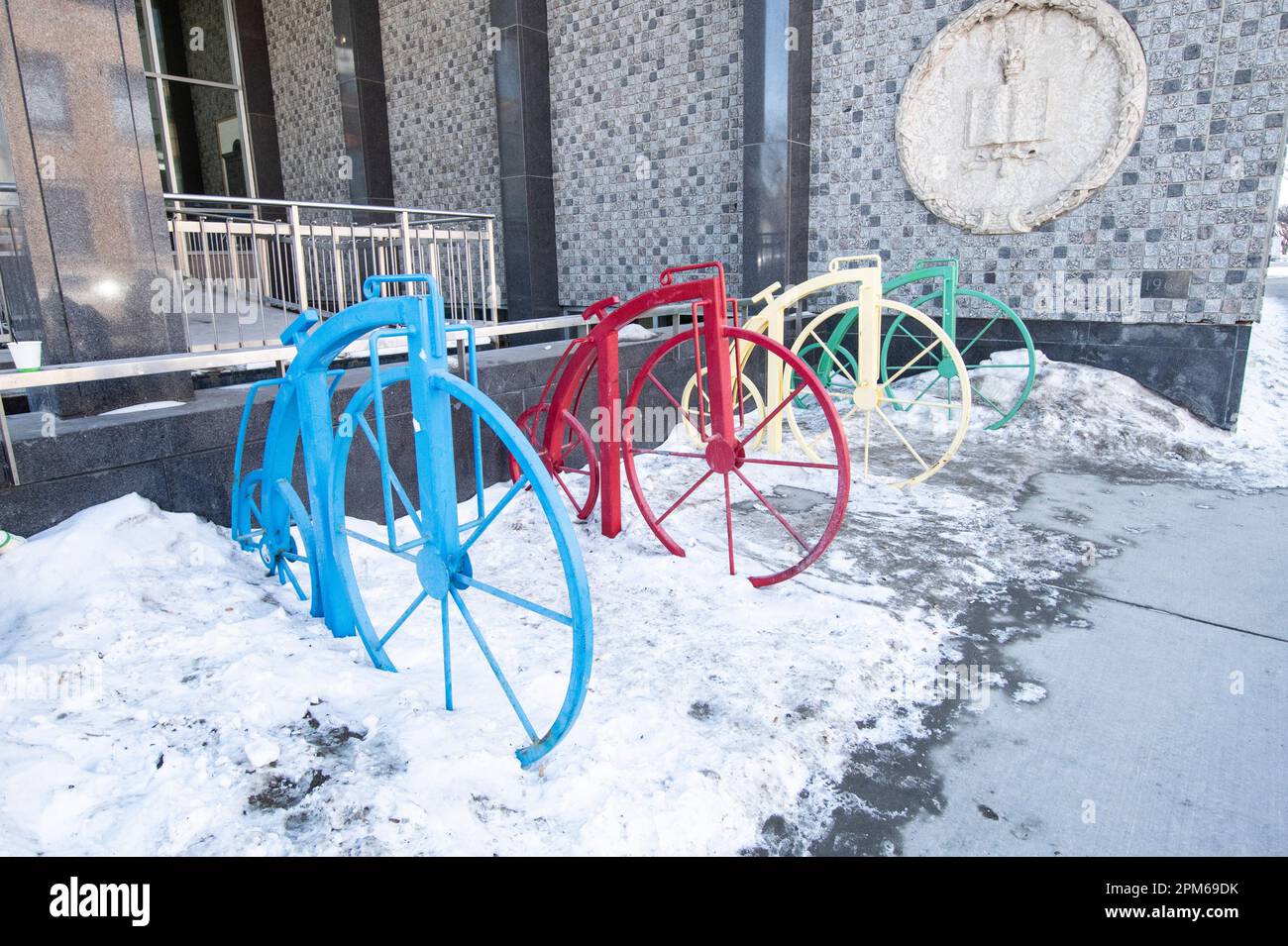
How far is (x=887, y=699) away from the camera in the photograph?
2361 millimetres

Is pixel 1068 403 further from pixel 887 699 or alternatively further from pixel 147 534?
pixel 147 534

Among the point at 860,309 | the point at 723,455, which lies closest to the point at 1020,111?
the point at 860,309

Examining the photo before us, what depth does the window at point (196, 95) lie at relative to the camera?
1084cm

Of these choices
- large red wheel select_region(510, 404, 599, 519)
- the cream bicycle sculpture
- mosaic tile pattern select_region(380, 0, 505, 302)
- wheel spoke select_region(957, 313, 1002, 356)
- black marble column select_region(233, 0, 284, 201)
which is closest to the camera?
large red wheel select_region(510, 404, 599, 519)

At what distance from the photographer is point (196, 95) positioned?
37.1 ft

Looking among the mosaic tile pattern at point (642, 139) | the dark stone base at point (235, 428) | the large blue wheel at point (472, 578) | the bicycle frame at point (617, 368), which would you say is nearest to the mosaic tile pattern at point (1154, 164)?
the dark stone base at point (235, 428)

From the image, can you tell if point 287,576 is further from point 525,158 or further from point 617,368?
→ point 525,158

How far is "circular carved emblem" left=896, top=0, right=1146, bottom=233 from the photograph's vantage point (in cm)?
548

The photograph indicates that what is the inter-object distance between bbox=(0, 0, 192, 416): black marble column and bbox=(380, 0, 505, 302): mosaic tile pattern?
6.34m

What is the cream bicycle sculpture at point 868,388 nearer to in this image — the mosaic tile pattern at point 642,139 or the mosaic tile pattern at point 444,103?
the mosaic tile pattern at point 642,139

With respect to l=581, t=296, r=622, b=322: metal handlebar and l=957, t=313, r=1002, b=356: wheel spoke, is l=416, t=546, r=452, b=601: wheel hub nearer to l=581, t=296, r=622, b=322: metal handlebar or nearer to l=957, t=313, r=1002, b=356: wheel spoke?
l=581, t=296, r=622, b=322: metal handlebar

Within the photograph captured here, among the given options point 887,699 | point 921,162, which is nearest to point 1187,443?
point 921,162

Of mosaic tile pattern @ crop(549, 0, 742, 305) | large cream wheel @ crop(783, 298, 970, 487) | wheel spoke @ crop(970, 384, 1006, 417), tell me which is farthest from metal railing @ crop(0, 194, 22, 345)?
wheel spoke @ crop(970, 384, 1006, 417)

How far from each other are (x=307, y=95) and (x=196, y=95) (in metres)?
1.66
